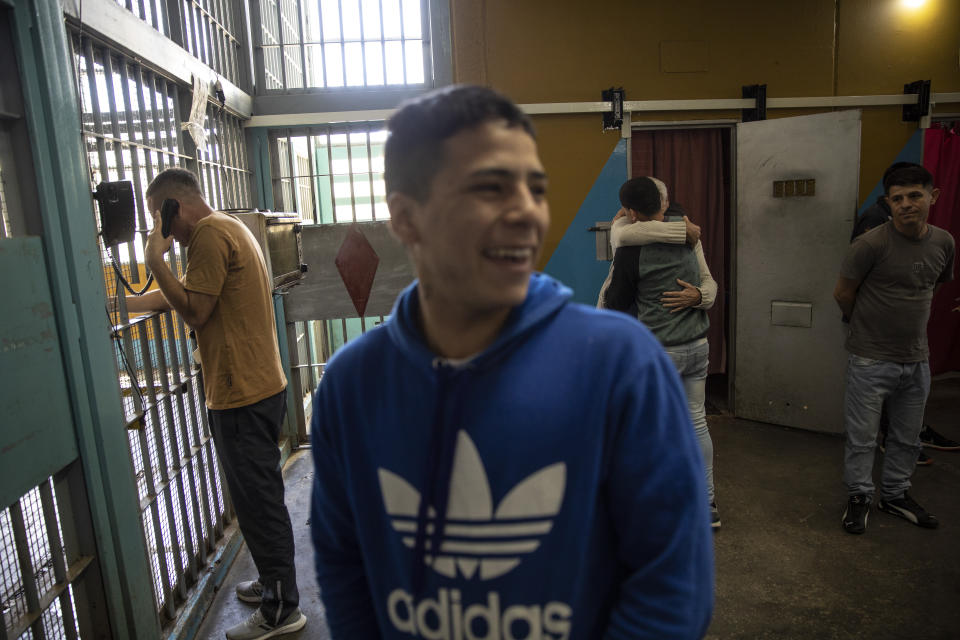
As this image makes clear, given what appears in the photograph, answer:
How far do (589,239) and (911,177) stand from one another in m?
2.25

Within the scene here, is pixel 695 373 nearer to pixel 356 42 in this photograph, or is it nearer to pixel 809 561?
pixel 809 561

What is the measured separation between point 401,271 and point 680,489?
3247mm

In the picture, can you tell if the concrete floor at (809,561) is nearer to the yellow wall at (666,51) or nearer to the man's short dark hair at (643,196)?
the man's short dark hair at (643,196)

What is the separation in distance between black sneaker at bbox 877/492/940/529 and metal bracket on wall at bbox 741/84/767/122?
2.92 metres

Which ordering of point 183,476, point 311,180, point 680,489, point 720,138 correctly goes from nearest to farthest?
1. point 680,489
2. point 183,476
3. point 311,180
4. point 720,138

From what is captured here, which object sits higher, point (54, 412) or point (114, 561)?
point (54, 412)

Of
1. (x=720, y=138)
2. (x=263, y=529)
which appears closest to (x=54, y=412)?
(x=263, y=529)

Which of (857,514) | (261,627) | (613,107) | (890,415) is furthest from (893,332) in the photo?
(261,627)

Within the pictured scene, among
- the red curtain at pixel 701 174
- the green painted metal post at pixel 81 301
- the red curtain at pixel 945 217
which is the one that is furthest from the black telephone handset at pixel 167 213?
the red curtain at pixel 945 217

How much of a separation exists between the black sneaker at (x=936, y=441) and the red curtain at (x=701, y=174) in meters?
1.59

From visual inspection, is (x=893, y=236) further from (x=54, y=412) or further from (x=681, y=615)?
(x=54, y=412)

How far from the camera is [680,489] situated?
93 cm

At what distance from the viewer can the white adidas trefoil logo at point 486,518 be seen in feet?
3.09

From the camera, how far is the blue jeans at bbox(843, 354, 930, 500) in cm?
316
